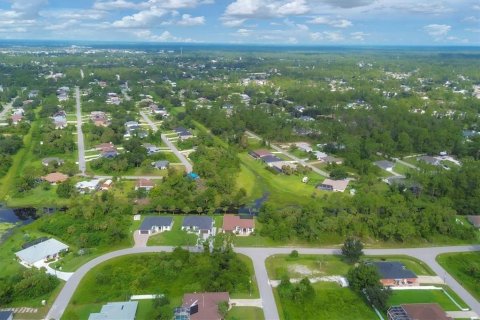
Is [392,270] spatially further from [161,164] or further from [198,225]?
[161,164]

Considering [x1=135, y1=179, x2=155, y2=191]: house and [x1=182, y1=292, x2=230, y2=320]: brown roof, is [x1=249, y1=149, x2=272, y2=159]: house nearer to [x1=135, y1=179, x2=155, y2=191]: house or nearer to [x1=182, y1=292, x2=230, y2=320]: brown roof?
[x1=135, y1=179, x2=155, y2=191]: house

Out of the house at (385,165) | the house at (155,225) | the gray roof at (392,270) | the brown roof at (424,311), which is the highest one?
the house at (385,165)

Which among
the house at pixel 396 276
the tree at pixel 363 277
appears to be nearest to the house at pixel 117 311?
the tree at pixel 363 277

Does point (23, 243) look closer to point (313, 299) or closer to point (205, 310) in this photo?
point (205, 310)

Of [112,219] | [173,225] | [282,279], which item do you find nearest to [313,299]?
[282,279]

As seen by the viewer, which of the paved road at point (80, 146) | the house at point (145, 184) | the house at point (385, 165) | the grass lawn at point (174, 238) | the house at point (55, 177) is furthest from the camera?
the house at point (385, 165)

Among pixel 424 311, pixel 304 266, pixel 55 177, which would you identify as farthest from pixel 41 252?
pixel 424 311

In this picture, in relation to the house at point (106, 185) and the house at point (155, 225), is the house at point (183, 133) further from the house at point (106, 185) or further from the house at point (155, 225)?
the house at point (155, 225)
